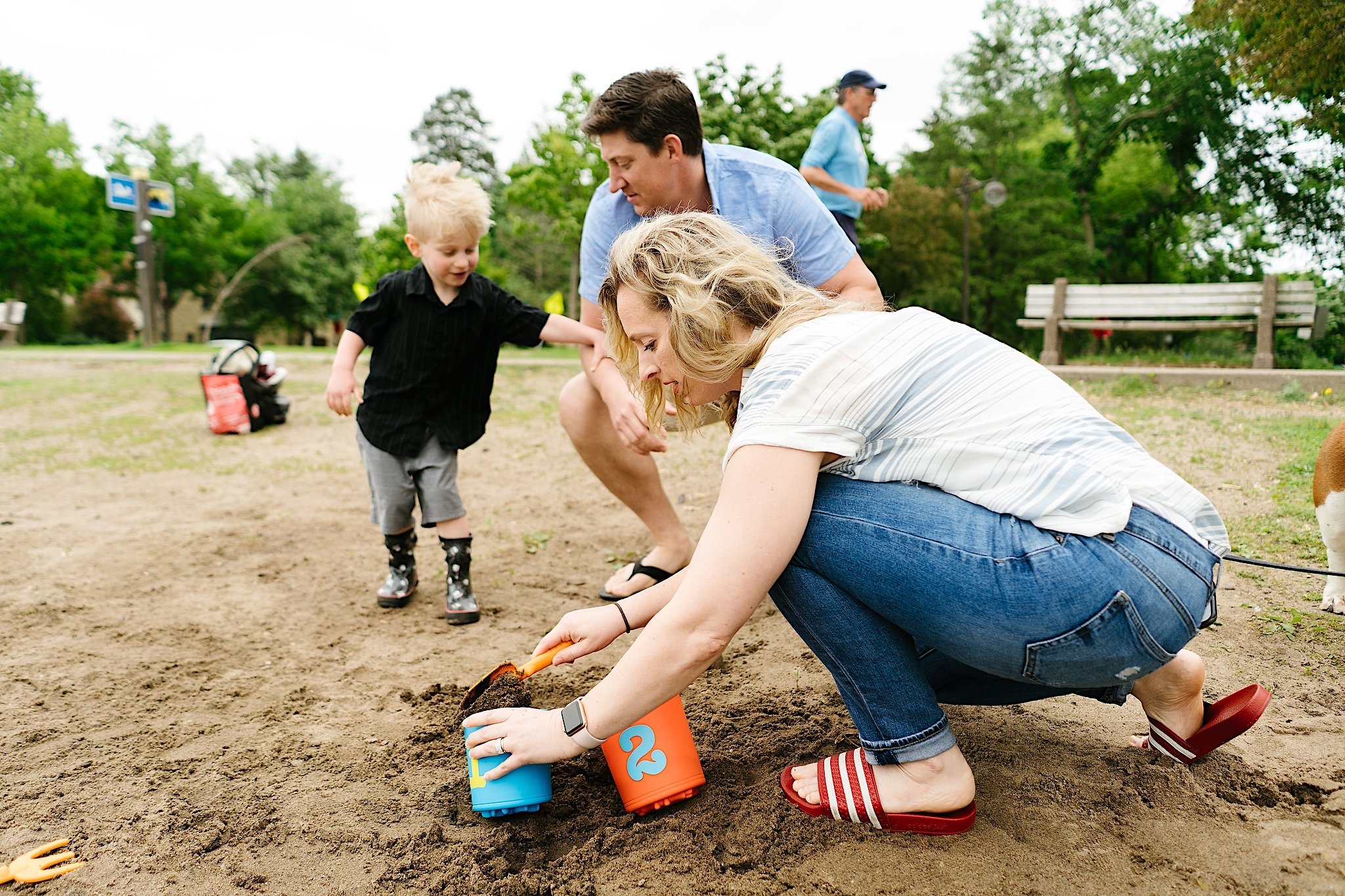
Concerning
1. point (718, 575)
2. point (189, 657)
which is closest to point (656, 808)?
point (718, 575)

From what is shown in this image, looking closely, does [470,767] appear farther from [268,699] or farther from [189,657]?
[189,657]

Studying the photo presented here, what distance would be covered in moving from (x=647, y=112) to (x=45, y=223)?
33811mm

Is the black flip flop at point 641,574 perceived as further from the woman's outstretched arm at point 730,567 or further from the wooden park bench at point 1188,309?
the wooden park bench at point 1188,309

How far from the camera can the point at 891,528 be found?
1472 mm

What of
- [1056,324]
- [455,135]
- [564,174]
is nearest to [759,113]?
[564,174]

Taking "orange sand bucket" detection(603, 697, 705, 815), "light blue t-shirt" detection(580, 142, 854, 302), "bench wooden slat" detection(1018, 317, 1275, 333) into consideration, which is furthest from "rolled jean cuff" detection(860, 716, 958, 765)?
"bench wooden slat" detection(1018, 317, 1275, 333)

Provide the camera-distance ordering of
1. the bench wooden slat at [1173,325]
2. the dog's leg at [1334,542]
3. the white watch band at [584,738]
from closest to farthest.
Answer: the white watch band at [584,738] → the dog's leg at [1334,542] → the bench wooden slat at [1173,325]

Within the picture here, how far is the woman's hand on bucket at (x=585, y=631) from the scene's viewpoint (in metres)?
1.82

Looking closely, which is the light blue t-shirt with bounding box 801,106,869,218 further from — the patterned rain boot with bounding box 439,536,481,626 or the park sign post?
the park sign post

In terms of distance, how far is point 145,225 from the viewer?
72.3 feet

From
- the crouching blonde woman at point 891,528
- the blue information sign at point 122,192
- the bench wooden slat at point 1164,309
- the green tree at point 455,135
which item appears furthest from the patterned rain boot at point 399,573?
the green tree at point 455,135

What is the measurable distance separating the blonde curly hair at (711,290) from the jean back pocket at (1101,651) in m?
0.66

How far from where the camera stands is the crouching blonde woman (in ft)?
4.60

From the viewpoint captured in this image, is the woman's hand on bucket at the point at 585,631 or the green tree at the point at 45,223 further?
the green tree at the point at 45,223
